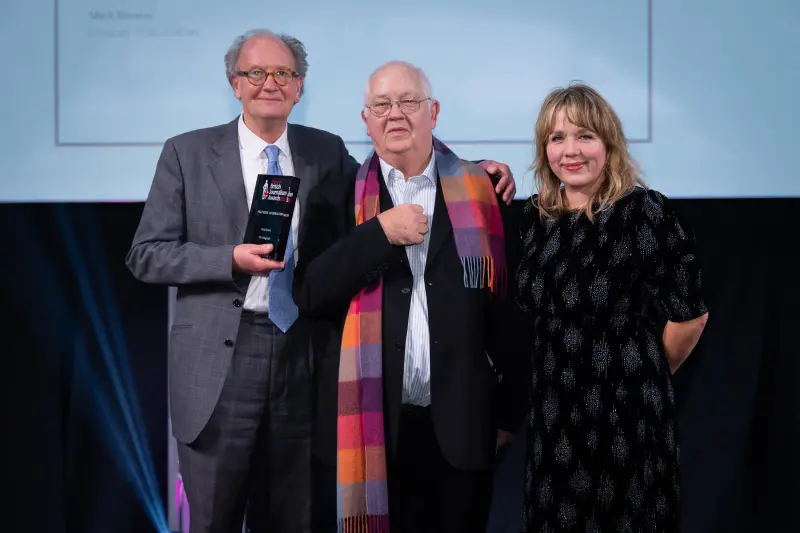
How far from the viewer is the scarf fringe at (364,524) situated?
6.89ft

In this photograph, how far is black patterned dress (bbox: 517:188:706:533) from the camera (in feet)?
6.16

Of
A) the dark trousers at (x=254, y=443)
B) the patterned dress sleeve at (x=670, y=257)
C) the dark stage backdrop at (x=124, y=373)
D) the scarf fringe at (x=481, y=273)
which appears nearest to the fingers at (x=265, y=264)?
the dark trousers at (x=254, y=443)

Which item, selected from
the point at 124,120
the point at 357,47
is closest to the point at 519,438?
the point at 357,47

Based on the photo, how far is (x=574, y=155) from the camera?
1945 millimetres

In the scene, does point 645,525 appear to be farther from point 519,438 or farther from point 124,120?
point 124,120

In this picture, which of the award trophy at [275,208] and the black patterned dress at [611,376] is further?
the award trophy at [275,208]

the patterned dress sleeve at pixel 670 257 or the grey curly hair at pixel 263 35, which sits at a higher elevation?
the grey curly hair at pixel 263 35

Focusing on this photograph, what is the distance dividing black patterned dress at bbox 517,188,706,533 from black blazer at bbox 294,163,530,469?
17 cm

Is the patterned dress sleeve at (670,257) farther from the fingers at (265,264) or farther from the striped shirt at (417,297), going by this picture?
the fingers at (265,264)

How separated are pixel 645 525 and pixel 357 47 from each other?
1842mm

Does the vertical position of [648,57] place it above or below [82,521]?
above

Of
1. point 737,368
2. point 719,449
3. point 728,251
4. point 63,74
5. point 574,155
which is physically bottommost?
point 719,449

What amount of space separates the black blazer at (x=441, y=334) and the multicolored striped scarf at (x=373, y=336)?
29 millimetres

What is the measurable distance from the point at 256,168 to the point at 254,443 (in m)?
0.79
